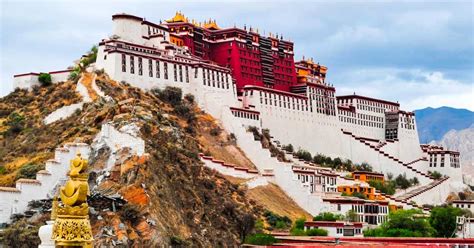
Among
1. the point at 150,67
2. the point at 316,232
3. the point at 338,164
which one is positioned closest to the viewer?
the point at 316,232

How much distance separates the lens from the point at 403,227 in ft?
207

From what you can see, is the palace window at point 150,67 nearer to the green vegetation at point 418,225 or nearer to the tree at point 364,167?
the green vegetation at point 418,225

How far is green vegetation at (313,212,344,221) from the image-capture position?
2516 inches

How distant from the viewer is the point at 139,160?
50312 mm

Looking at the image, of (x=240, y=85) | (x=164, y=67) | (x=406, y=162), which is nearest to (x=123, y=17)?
(x=164, y=67)

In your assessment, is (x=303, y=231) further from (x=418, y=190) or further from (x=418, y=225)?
(x=418, y=190)

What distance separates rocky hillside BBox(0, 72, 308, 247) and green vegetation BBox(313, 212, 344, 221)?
64.2 inches

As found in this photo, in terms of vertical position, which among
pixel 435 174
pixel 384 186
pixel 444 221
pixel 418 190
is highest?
pixel 435 174

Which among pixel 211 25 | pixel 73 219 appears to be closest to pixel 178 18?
pixel 211 25

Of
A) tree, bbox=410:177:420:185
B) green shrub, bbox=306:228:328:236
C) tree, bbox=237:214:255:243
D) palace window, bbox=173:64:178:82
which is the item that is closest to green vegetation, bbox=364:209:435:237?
green shrub, bbox=306:228:328:236

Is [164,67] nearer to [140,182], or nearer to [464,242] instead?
[140,182]

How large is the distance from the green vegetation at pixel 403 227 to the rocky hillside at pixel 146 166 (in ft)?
21.8

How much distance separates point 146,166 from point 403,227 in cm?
2159

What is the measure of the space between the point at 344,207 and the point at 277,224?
27.6ft
